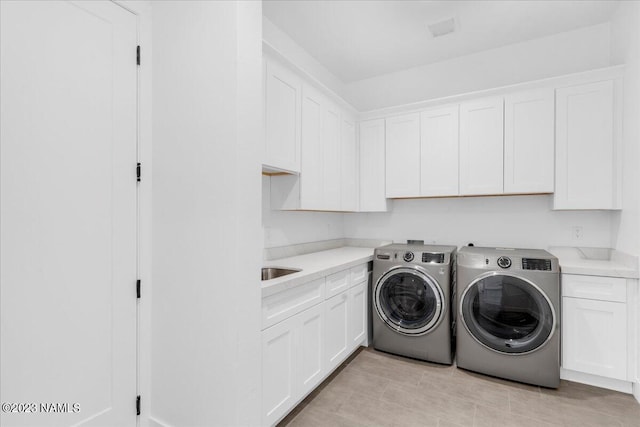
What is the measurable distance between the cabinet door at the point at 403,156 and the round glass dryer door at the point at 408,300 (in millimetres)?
888

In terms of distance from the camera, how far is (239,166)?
1.45m

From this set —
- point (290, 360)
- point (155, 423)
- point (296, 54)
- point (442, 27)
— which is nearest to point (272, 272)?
point (290, 360)

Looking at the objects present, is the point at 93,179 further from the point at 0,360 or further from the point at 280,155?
the point at 280,155

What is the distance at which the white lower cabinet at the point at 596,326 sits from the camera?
2.20 meters

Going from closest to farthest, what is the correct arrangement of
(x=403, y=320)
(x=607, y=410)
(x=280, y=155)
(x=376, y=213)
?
(x=607, y=410)
(x=280, y=155)
(x=403, y=320)
(x=376, y=213)

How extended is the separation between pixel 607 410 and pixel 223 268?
262 cm

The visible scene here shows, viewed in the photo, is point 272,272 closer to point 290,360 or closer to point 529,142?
point 290,360

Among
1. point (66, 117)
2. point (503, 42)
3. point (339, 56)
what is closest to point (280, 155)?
point (66, 117)

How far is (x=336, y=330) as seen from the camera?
7.93 feet

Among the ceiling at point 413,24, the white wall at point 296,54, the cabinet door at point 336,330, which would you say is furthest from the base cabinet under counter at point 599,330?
the white wall at point 296,54

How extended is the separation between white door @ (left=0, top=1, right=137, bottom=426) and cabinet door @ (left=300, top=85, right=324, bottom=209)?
121 centimetres

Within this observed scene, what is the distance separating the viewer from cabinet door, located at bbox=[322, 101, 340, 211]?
2.84m

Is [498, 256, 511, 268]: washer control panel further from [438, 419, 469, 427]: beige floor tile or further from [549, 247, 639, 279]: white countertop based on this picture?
[438, 419, 469, 427]: beige floor tile

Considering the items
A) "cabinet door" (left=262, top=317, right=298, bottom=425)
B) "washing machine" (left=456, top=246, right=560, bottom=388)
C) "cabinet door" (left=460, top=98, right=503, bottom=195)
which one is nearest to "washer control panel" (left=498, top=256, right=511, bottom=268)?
"washing machine" (left=456, top=246, right=560, bottom=388)
